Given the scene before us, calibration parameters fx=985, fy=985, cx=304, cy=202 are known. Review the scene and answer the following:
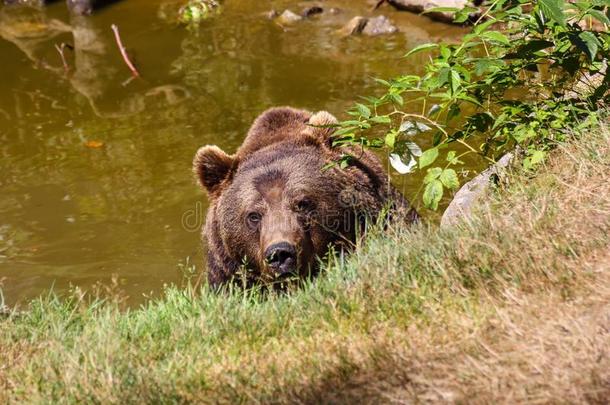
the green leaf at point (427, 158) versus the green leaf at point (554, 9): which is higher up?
the green leaf at point (554, 9)

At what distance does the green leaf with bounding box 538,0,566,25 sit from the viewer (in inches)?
206

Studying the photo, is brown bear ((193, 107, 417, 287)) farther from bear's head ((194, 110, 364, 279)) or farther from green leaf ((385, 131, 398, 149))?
green leaf ((385, 131, 398, 149))

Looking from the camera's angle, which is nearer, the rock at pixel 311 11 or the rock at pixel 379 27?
the rock at pixel 379 27

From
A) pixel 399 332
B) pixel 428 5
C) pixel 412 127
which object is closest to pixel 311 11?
pixel 428 5

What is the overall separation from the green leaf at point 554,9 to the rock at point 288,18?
449 inches

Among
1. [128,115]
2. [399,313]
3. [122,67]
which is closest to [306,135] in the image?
[399,313]

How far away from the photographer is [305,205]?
22.4 ft

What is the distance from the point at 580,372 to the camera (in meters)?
3.55

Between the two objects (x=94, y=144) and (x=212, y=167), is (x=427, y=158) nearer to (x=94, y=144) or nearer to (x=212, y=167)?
(x=212, y=167)

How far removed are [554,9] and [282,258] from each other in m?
2.33

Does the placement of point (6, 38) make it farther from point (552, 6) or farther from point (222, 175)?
point (552, 6)

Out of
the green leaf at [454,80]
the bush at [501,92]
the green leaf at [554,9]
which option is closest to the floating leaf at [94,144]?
the bush at [501,92]

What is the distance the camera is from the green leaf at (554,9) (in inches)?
206

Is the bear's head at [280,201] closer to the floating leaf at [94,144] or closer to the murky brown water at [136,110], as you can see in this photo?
the murky brown water at [136,110]
